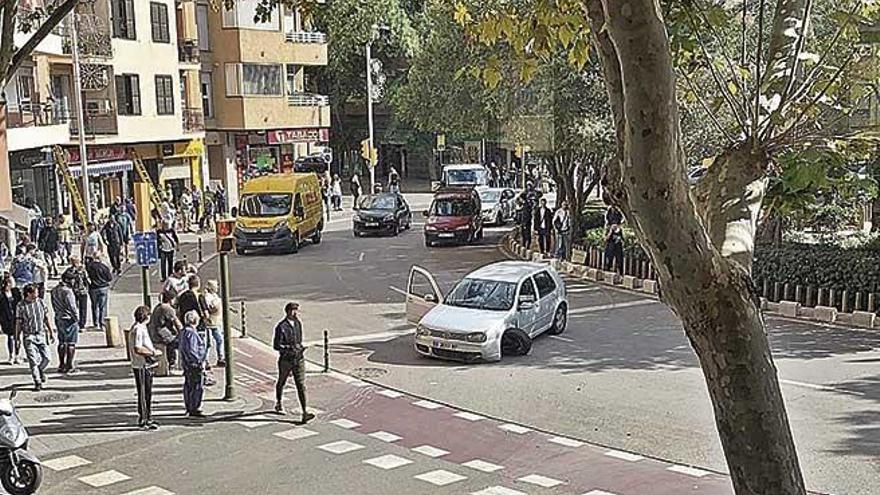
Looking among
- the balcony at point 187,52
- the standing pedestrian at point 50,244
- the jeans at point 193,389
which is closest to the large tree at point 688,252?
the jeans at point 193,389

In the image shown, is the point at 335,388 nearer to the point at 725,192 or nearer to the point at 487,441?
the point at 487,441

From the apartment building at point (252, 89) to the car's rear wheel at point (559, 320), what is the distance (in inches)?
1130

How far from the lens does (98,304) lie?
789 inches

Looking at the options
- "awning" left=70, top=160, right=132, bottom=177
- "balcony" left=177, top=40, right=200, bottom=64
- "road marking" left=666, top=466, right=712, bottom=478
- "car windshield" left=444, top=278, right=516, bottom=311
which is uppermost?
"balcony" left=177, top=40, right=200, bottom=64

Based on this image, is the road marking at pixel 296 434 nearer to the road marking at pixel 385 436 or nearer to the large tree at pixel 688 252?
the road marking at pixel 385 436

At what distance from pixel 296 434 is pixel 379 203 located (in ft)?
78.0

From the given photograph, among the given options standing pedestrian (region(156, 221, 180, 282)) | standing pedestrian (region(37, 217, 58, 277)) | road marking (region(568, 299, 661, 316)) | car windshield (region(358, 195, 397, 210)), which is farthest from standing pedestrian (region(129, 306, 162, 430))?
car windshield (region(358, 195, 397, 210))

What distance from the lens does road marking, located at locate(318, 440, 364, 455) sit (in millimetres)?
12914

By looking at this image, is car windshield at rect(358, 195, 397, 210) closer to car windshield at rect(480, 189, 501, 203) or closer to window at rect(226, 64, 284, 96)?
car windshield at rect(480, 189, 501, 203)

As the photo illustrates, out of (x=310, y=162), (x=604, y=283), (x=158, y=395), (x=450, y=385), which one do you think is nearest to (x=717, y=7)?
(x=450, y=385)

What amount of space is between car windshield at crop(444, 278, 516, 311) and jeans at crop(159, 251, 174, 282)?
32.5 ft

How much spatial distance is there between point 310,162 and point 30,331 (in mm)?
39263

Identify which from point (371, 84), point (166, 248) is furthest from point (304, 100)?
point (166, 248)

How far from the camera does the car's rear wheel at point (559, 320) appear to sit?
1956cm
